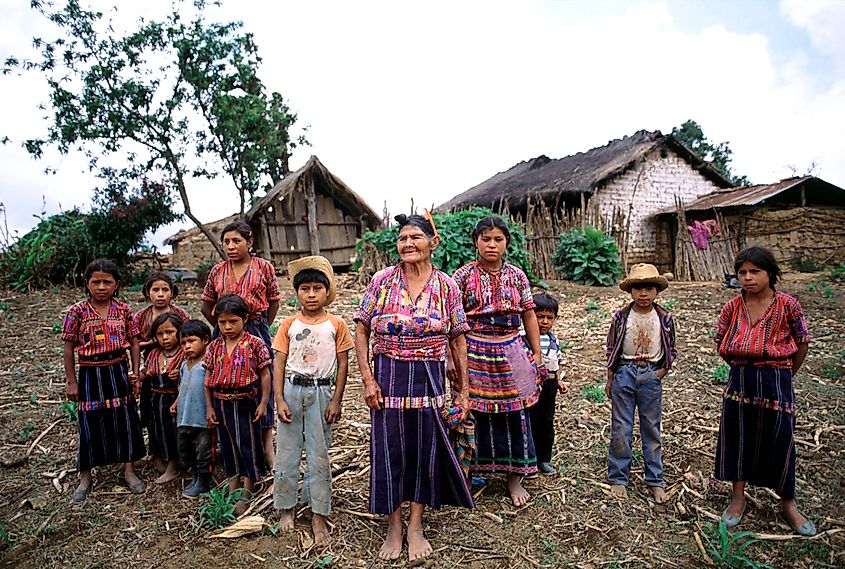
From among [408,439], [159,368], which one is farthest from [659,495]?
[159,368]

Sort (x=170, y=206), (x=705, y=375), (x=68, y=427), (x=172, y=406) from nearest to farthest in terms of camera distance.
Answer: (x=172, y=406) → (x=68, y=427) → (x=705, y=375) → (x=170, y=206)

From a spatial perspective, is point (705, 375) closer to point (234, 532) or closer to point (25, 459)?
point (234, 532)

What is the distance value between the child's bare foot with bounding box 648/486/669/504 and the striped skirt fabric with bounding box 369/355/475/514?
127 cm

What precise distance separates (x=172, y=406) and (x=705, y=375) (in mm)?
4955

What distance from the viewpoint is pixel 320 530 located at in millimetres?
2982

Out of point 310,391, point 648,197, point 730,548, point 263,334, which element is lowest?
point 730,548

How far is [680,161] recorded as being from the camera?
18.9 meters

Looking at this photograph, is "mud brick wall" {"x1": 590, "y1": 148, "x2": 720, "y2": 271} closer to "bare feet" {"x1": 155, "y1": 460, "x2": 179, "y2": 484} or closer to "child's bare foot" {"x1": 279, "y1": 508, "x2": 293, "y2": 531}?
"bare feet" {"x1": 155, "y1": 460, "x2": 179, "y2": 484}

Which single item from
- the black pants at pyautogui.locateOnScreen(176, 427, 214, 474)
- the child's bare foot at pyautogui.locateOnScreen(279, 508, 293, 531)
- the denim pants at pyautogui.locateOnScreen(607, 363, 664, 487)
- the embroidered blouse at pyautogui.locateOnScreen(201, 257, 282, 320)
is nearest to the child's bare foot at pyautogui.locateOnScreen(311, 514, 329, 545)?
the child's bare foot at pyautogui.locateOnScreen(279, 508, 293, 531)

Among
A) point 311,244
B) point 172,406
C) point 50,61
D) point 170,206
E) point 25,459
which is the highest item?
point 50,61

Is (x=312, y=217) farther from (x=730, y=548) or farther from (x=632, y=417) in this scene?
(x=730, y=548)

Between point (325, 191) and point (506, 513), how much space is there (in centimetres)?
1575

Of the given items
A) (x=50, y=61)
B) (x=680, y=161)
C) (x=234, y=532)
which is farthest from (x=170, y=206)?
(x=680, y=161)

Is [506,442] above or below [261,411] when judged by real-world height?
below
